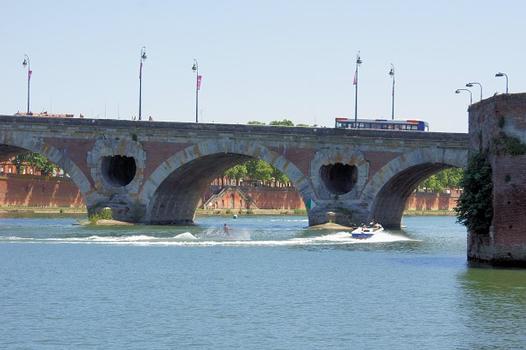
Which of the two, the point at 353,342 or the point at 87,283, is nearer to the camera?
the point at 353,342

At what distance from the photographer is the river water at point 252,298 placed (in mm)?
39969

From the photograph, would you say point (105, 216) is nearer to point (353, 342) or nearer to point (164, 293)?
point (164, 293)

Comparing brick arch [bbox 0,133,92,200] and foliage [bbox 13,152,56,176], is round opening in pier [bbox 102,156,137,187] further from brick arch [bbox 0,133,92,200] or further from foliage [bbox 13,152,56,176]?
foliage [bbox 13,152,56,176]

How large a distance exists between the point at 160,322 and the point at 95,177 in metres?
68.6

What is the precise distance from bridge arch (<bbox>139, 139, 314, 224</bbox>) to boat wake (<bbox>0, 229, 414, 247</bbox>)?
12604mm

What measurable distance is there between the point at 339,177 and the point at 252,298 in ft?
200

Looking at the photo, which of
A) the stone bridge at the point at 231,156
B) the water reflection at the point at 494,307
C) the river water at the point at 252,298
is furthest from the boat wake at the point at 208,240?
the water reflection at the point at 494,307

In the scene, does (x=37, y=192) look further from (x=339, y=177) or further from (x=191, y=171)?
(x=339, y=177)

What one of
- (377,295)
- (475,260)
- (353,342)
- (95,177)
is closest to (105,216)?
(95,177)

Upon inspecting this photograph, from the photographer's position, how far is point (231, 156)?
113438mm

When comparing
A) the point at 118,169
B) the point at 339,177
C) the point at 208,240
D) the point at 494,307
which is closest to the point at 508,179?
the point at 494,307

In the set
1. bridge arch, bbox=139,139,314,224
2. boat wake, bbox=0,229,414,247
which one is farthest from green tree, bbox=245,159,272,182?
boat wake, bbox=0,229,414,247

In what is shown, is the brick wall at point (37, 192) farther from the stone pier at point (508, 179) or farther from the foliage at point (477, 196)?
the stone pier at point (508, 179)

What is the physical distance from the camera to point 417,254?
7606cm
